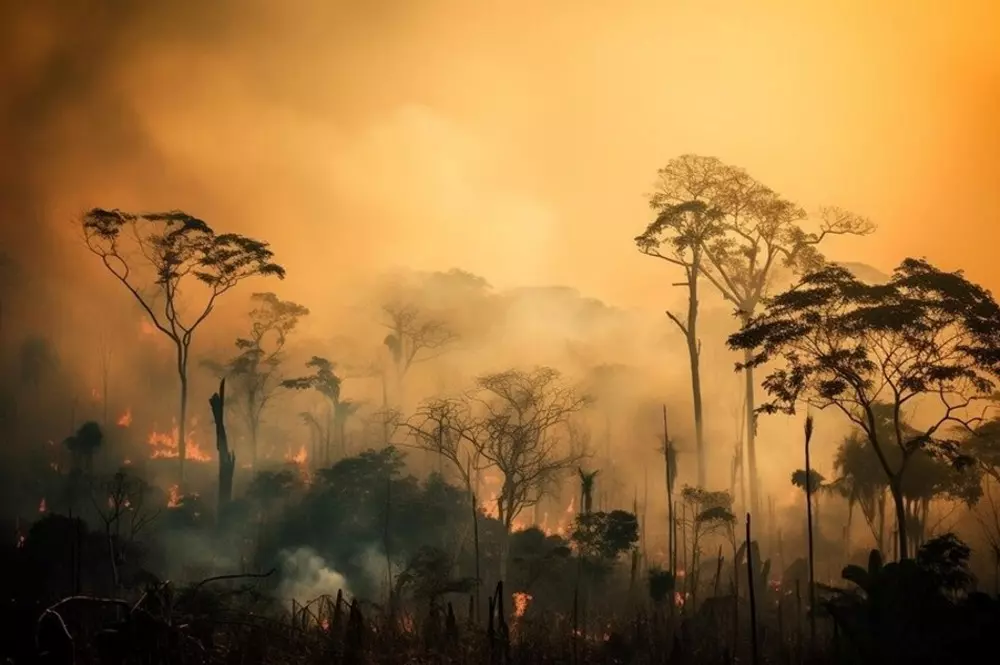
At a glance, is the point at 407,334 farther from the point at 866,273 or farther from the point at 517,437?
the point at 866,273

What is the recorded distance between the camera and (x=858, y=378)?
29844 millimetres

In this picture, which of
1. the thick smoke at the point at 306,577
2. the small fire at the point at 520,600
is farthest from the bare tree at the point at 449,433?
the thick smoke at the point at 306,577

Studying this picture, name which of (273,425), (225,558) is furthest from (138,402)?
(225,558)

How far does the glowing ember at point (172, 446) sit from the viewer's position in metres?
91.6

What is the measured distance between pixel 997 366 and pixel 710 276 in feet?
79.6

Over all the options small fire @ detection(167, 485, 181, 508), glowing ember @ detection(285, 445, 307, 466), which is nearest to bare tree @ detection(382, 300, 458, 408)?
glowing ember @ detection(285, 445, 307, 466)

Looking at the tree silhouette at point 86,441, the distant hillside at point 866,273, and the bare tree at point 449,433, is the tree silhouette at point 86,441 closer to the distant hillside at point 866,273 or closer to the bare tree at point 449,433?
the bare tree at point 449,433

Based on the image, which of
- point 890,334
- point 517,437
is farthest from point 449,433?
point 890,334

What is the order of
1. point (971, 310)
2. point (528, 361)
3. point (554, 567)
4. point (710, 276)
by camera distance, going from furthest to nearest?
point (528, 361) → point (710, 276) → point (554, 567) → point (971, 310)

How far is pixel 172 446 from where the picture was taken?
9512 cm

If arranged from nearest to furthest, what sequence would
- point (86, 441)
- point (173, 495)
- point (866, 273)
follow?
point (86, 441) < point (173, 495) < point (866, 273)

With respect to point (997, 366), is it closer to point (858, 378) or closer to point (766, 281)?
point (858, 378)

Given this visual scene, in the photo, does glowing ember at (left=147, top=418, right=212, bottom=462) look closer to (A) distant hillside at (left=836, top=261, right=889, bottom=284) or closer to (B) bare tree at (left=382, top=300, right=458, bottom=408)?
(B) bare tree at (left=382, top=300, right=458, bottom=408)

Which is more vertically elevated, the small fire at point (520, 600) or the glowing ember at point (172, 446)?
the glowing ember at point (172, 446)
